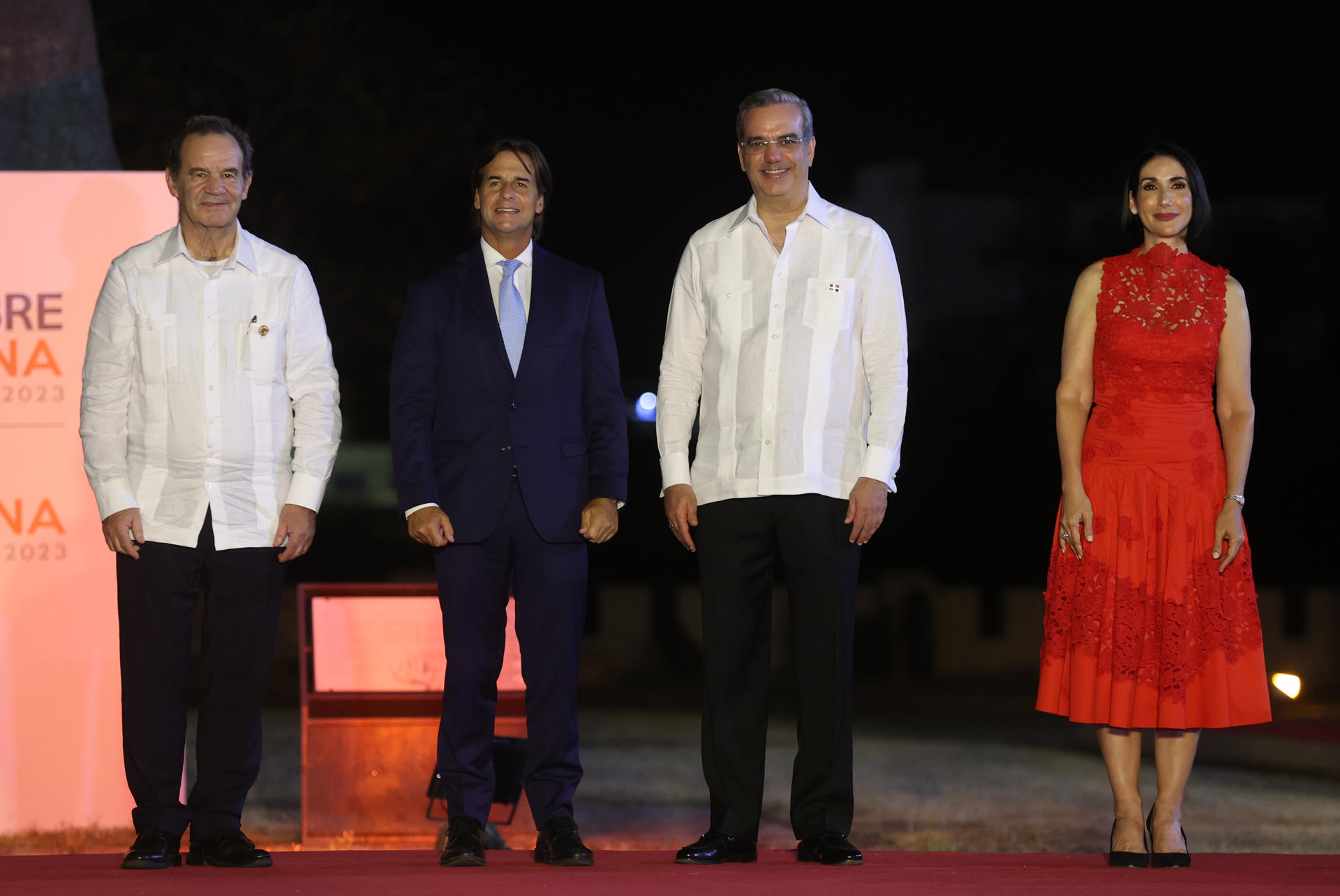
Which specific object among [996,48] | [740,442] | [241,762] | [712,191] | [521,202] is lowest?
[241,762]

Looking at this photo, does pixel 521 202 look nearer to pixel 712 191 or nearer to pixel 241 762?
pixel 241 762

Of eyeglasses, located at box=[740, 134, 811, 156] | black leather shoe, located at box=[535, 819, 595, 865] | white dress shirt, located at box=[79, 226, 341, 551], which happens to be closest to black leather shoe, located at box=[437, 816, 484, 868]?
black leather shoe, located at box=[535, 819, 595, 865]

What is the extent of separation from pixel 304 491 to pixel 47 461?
123 centimetres

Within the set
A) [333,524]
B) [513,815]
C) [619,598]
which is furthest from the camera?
[333,524]

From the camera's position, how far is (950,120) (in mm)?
19688

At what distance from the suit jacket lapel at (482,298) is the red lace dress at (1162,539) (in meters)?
1.42

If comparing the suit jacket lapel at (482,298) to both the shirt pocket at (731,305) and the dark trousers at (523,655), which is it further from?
the shirt pocket at (731,305)

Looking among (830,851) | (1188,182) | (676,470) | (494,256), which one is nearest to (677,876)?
(830,851)

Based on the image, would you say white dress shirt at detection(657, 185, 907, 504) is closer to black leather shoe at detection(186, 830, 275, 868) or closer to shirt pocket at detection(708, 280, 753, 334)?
shirt pocket at detection(708, 280, 753, 334)

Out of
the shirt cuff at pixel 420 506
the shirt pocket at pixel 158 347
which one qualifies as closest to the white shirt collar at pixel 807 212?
the shirt cuff at pixel 420 506

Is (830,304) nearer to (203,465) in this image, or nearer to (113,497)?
(203,465)

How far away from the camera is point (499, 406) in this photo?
12.4ft

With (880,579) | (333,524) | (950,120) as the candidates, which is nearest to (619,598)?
(880,579)

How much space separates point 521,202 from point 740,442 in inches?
30.7
